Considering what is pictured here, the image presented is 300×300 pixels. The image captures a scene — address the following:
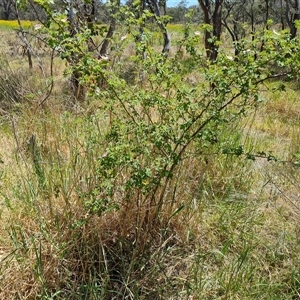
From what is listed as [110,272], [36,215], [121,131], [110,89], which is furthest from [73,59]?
[110,272]

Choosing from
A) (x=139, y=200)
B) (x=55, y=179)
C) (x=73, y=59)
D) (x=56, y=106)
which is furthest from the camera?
(x=56, y=106)

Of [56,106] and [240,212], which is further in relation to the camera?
[56,106]

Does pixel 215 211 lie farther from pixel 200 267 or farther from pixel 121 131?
pixel 121 131

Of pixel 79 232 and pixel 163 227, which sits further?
pixel 163 227

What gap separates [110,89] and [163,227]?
0.81 metres

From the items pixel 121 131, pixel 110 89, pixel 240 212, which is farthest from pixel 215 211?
pixel 110 89

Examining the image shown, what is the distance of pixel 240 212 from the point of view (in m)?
2.19

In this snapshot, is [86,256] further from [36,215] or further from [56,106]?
[56,106]

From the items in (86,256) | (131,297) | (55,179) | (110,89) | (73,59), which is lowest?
(131,297)

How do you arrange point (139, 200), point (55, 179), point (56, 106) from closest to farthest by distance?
point (139, 200), point (55, 179), point (56, 106)

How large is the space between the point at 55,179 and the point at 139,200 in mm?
515

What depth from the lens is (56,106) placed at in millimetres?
2842

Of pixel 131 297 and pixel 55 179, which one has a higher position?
pixel 55 179

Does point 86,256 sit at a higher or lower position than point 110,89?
lower
